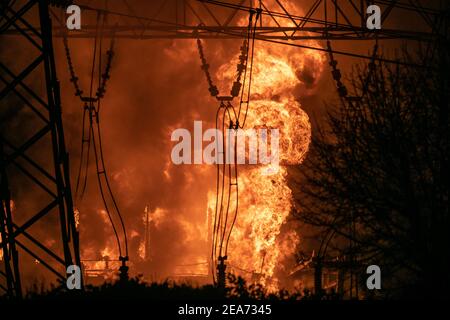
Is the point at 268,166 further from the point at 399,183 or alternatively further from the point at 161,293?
the point at 161,293

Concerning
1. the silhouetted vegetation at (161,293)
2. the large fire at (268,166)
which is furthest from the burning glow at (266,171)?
the silhouetted vegetation at (161,293)

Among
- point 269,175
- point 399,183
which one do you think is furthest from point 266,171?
point 399,183

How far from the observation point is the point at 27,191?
45.5m

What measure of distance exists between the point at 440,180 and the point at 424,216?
86 centimetres

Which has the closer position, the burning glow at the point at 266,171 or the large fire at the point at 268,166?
the large fire at the point at 268,166

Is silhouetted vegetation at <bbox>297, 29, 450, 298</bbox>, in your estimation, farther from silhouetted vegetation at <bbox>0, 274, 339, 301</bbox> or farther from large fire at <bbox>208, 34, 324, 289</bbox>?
large fire at <bbox>208, 34, 324, 289</bbox>

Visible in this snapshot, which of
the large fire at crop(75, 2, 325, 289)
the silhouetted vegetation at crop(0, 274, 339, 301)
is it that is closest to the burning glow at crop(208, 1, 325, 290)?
the large fire at crop(75, 2, 325, 289)

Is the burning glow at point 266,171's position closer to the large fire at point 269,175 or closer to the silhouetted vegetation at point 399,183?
the large fire at point 269,175

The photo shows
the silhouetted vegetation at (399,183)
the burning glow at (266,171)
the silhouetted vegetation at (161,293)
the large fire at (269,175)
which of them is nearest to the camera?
the silhouetted vegetation at (161,293)

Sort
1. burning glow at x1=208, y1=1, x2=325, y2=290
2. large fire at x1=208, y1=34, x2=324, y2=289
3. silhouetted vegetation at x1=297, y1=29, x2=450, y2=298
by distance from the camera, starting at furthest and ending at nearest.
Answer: burning glow at x1=208, y1=1, x2=325, y2=290, large fire at x1=208, y1=34, x2=324, y2=289, silhouetted vegetation at x1=297, y1=29, x2=450, y2=298

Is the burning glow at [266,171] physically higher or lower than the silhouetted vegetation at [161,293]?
higher

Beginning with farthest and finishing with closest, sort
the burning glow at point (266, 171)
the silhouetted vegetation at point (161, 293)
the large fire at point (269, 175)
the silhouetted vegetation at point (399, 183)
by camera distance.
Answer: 1. the burning glow at point (266, 171)
2. the large fire at point (269, 175)
3. the silhouetted vegetation at point (399, 183)
4. the silhouetted vegetation at point (161, 293)

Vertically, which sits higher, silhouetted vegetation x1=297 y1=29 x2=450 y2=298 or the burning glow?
the burning glow
